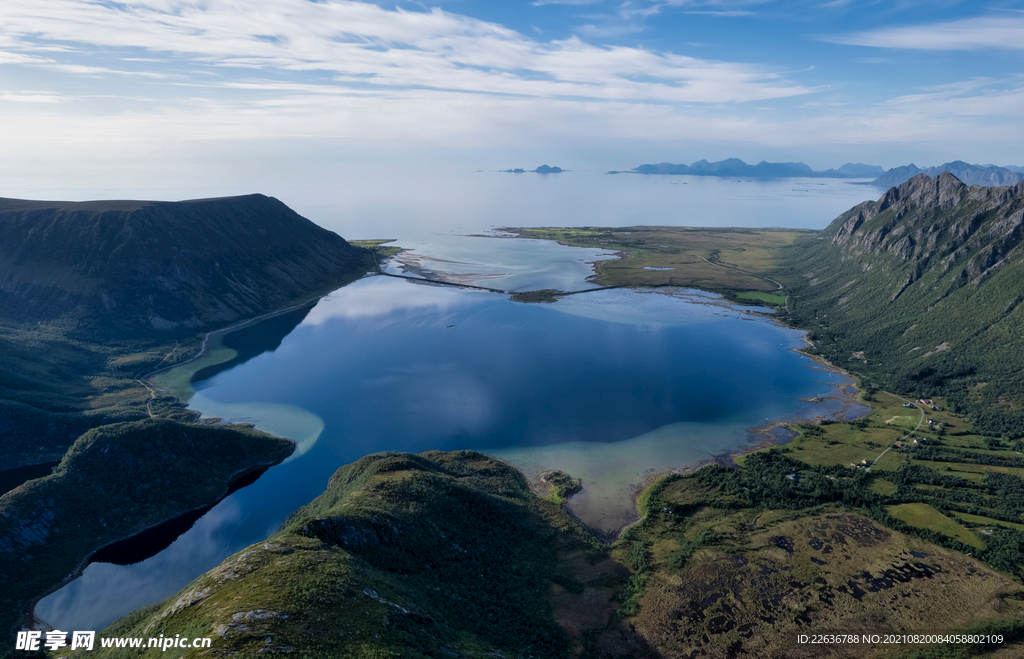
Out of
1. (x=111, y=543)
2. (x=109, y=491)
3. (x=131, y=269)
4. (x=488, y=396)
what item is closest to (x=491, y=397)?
(x=488, y=396)

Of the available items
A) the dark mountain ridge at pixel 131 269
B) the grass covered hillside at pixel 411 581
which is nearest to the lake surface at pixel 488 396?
the grass covered hillside at pixel 411 581

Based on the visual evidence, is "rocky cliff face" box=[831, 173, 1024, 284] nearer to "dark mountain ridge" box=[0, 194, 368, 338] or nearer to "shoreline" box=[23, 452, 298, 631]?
"shoreline" box=[23, 452, 298, 631]

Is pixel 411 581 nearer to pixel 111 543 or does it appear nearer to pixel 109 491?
pixel 111 543

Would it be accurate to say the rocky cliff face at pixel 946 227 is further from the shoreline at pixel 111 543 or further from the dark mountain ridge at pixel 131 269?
the dark mountain ridge at pixel 131 269

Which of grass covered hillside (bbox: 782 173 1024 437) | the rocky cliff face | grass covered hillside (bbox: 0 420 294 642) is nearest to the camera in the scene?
grass covered hillside (bbox: 0 420 294 642)

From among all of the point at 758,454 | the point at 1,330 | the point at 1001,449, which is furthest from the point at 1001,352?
the point at 1,330

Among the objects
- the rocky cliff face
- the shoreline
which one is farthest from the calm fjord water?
the rocky cliff face
